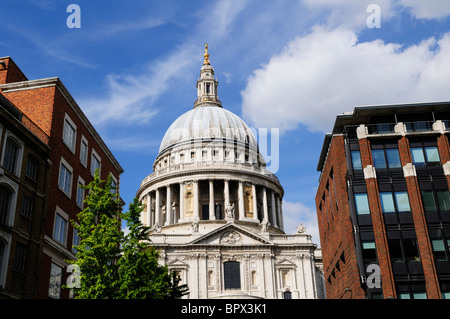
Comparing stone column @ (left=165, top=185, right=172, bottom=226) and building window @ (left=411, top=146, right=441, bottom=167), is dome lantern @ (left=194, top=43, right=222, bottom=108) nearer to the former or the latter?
stone column @ (left=165, top=185, right=172, bottom=226)

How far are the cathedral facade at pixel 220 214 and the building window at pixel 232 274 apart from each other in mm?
139

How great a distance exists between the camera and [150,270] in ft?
97.7

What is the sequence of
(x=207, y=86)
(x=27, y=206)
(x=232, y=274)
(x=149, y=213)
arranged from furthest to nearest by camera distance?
(x=207, y=86) → (x=149, y=213) → (x=232, y=274) → (x=27, y=206)

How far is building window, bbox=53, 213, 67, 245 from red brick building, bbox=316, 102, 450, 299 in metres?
19.5

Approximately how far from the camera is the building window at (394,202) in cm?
3734

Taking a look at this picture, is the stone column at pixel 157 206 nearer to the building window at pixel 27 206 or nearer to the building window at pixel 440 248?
the building window at pixel 440 248

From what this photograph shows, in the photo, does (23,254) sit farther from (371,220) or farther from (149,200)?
(149,200)

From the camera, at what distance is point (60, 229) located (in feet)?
105

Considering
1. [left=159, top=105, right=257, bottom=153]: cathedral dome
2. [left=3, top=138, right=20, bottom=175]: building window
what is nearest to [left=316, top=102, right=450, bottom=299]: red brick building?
[left=3, top=138, right=20, bottom=175]: building window

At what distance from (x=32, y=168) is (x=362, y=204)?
902 inches

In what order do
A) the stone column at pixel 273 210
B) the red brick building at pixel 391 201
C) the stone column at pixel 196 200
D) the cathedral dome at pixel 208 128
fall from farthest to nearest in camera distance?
the cathedral dome at pixel 208 128
the stone column at pixel 273 210
the stone column at pixel 196 200
the red brick building at pixel 391 201

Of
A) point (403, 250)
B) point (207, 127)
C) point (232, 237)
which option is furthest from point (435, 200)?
point (207, 127)

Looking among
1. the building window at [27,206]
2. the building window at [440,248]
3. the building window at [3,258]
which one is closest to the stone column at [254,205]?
the building window at [440,248]

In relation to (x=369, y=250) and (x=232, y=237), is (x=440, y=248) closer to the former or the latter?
(x=369, y=250)
